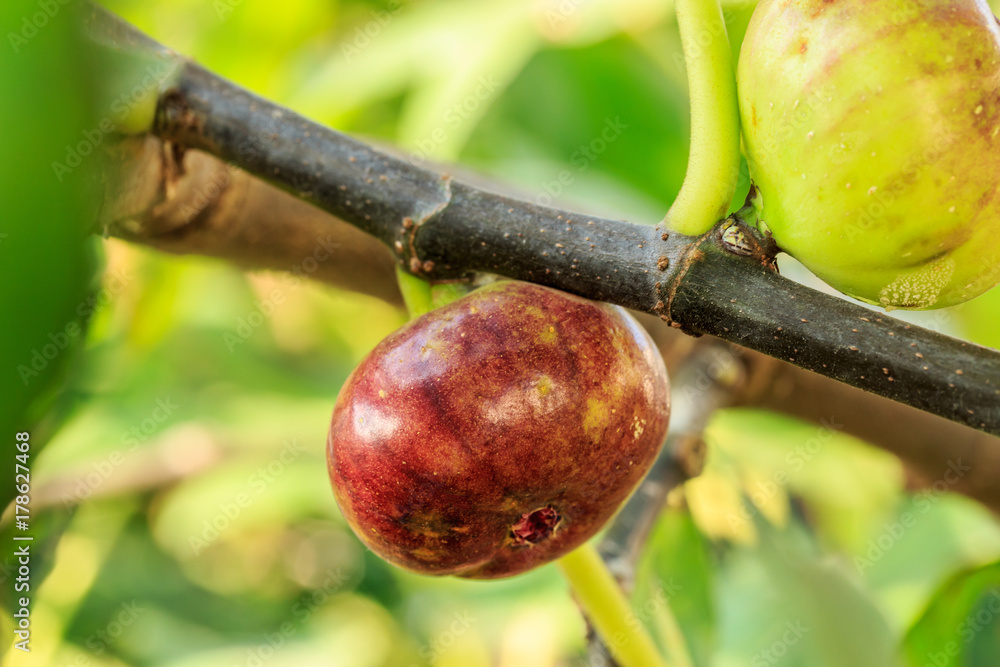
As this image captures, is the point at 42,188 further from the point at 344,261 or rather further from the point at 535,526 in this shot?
the point at 344,261

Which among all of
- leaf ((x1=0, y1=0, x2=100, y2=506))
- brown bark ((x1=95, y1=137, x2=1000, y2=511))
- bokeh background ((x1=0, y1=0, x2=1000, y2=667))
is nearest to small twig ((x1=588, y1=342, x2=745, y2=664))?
brown bark ((x1=95, y1=137, x2=1000, y2=511))

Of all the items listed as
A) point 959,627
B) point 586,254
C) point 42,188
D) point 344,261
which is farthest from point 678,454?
point 42,188

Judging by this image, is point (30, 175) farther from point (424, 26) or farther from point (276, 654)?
point (276, 654)

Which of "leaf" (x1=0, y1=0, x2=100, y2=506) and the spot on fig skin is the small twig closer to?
the spot on fig skin

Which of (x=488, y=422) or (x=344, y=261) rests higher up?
(x=488, y=422)

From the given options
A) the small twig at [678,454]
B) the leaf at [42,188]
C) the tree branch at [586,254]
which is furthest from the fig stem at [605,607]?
the leaf at [42,188]

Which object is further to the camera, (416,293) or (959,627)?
(959,627)

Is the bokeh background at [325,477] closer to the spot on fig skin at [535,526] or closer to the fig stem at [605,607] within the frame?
the fig stem at [605,607]
